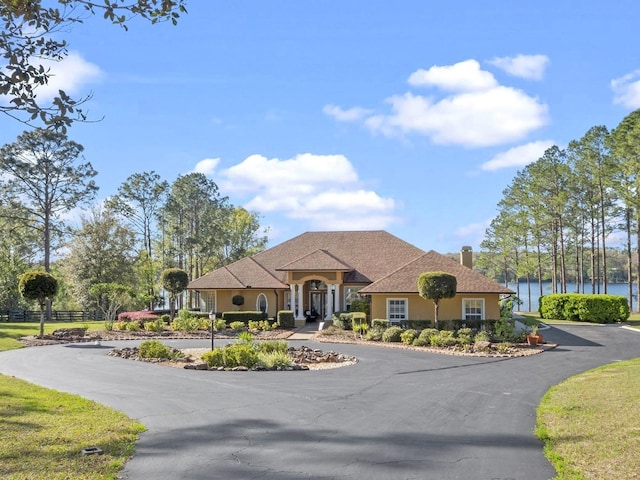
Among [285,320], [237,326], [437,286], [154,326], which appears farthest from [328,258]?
[154,326]

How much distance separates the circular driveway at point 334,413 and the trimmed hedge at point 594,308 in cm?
1721

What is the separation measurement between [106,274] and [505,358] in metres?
40.1

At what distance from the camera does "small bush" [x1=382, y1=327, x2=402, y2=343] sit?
91.5ft

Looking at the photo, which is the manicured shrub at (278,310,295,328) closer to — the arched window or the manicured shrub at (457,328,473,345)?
the arched window

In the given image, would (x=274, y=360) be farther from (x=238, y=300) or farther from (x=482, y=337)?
(x=238, y=300)

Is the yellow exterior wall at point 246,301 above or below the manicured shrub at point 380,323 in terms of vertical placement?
above

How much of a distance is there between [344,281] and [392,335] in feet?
35.2

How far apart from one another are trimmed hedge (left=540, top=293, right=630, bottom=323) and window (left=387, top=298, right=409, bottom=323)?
14933 mm

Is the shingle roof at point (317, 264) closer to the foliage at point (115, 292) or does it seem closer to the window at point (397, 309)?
the window at point (397, 309)

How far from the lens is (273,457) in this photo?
8445 millimetres

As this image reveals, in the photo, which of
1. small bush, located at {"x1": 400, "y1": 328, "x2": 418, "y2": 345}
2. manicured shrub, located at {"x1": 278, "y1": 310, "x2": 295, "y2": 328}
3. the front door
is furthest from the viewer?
the front door

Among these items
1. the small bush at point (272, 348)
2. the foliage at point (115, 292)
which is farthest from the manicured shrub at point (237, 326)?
the small bush at point (272, 348)

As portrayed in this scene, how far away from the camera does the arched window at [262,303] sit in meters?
39.2

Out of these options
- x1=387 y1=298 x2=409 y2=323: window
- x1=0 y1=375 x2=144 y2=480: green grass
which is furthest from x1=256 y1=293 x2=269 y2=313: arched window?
x1=0 y1=375 x2=144 y2=480: green grass
